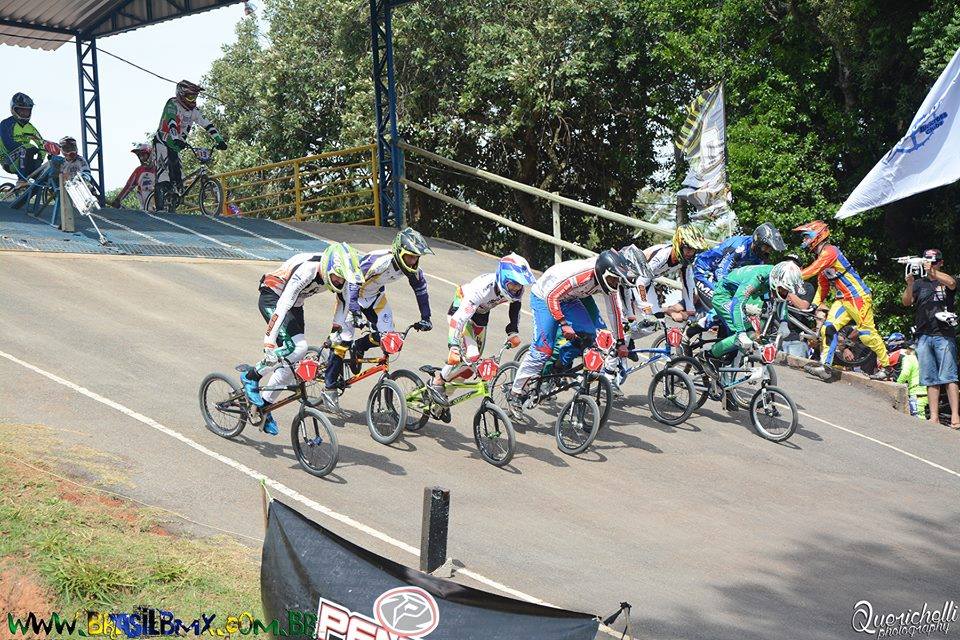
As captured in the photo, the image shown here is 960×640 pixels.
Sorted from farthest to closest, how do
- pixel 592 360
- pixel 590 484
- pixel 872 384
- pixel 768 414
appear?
1. pixel 872 384
2. pixel 768 414
3. pixel 592 360
4. pixel 590 484

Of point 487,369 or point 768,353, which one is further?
point 768,353

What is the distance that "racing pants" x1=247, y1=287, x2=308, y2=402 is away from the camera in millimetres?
10180

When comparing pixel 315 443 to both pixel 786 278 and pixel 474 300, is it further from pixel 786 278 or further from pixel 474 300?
pixel 786 278

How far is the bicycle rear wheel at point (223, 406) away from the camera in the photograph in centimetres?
1039

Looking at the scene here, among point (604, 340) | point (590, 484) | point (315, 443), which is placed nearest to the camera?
point (315, 443)

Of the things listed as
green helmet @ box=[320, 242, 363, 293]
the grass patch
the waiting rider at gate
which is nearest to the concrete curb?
the waiting rider at gate

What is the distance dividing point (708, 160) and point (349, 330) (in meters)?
11.9

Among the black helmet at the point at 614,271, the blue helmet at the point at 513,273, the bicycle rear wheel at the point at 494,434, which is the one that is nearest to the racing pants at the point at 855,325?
the black helmet at the point at 614,271

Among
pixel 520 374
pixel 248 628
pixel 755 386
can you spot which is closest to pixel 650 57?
pixel 755 386

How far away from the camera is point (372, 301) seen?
1127 centimetres

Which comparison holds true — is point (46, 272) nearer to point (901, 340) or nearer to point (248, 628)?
point (248, 628)

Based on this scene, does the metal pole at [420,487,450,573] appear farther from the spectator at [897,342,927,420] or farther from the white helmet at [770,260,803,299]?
the spectator at [897,342,927,420]

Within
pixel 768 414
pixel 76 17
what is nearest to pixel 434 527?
pixel 768 414

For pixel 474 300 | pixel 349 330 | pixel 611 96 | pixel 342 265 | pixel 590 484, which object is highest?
pixel 611 96
